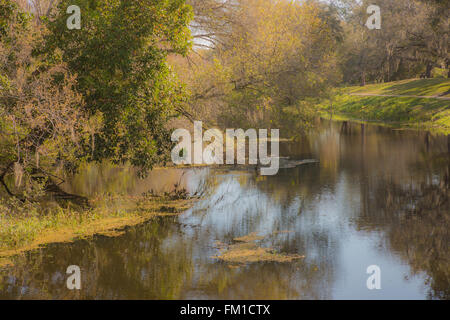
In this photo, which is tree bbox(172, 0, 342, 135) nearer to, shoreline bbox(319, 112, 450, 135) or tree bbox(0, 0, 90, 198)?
tree bbox(0, 0, 90, 198)

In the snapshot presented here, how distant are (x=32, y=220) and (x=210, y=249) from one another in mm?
5853

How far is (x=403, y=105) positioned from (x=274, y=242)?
47369 millimetres

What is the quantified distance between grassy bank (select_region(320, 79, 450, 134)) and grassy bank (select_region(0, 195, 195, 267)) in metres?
31.8

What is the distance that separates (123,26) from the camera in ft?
57.0

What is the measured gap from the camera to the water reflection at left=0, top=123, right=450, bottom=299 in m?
11.7

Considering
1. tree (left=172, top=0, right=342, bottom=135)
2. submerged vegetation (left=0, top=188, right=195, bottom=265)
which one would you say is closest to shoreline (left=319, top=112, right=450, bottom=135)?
tree (left=172, top=0, right=342, bottom=135)

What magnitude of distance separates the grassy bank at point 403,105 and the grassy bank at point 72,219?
1253 inches

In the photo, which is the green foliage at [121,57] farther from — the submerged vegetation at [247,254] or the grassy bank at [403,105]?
the grassy bank at [403,105]

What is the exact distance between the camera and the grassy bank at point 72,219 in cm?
1498

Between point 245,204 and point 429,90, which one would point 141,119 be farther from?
point 429,90

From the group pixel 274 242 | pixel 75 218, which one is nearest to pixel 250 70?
pixel 75 218

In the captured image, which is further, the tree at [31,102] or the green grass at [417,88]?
the green grass at [417,88]

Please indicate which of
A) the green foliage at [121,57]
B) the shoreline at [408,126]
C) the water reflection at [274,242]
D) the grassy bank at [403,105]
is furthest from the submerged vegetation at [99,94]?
the grassy bank at [403,105]
